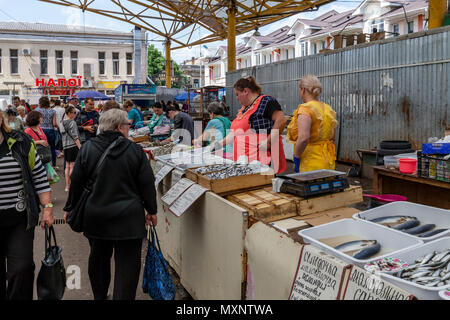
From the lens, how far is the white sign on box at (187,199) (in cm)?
315

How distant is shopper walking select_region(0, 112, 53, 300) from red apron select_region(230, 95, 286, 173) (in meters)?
2.00

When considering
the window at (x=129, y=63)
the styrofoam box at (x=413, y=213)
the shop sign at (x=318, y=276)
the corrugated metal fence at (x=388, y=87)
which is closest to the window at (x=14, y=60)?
the window at (x=129, y=63)

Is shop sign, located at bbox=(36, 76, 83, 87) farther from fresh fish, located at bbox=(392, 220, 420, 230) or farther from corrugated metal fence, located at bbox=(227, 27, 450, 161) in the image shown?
fresh fish, located at bbox=(392, 220, 420, 230)

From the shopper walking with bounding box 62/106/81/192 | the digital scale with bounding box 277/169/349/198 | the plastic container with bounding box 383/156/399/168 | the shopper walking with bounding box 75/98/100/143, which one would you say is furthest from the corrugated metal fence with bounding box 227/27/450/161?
the shopper walking with bounding box 62/106/81/192

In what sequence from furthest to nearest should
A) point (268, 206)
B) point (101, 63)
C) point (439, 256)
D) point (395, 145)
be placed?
point (101, 63)
point (395, 145)
point (268, 206)
point (439, 256)

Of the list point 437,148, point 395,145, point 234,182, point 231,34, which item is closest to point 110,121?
point 234,182

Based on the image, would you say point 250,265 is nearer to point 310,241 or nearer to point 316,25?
point 310,241

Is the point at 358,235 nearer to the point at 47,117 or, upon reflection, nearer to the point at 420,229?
the point at 420,229

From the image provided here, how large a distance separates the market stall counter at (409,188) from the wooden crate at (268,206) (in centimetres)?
158

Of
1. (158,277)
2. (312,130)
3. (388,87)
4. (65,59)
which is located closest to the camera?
(158,277)

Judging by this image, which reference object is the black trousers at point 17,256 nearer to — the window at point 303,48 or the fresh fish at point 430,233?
the fresh fish at point 430,233

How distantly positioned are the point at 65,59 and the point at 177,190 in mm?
33202

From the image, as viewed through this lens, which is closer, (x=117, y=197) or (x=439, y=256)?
(x=439, y=256)

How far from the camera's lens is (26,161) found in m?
2.86
